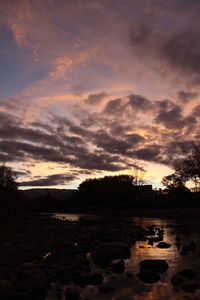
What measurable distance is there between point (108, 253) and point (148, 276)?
2474mm

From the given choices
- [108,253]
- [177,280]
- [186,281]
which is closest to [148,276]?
[177,280]

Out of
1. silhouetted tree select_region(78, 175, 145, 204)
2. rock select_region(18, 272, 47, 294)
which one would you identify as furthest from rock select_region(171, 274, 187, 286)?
silhouetted tree select_region(78, 175, 145, 204)

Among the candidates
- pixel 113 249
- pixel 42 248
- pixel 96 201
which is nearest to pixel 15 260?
pixel 42 248

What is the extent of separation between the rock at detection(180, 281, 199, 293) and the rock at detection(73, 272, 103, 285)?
1.59 meters

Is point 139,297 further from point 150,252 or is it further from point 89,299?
point 150,252

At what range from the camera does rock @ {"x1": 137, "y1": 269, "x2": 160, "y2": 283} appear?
17.0 ft

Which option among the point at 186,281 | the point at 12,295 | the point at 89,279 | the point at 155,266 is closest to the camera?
the point at 12,295

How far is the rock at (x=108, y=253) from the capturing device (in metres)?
7.31

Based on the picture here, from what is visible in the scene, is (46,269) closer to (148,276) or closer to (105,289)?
(105,289)

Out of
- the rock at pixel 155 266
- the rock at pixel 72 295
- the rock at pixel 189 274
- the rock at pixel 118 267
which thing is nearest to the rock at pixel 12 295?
the rock at pixel 72 295

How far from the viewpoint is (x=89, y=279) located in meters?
5.25

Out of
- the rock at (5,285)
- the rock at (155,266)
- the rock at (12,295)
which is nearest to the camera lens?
the rock at (12,295)

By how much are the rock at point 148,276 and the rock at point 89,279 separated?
2.79 feet

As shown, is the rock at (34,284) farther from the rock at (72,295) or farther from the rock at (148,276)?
the rock at (148,276)
